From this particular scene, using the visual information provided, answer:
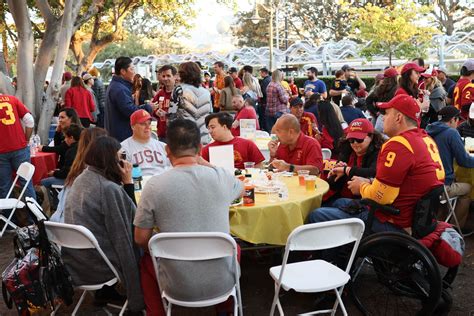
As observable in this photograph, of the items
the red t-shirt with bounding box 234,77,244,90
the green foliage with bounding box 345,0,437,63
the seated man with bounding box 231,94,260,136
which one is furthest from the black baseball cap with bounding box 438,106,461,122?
the green foliage with bounding box 345,0,437,63

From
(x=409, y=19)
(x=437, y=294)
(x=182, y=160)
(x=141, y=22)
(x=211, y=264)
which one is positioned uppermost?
(x=141, y=22)

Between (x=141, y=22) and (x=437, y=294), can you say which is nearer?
(x=437, y=294)

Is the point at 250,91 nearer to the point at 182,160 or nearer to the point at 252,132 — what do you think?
the point at 252,132

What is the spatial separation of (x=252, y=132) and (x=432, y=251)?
11.7 feet

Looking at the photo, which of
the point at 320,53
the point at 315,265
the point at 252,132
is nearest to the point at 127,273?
the point at 315,265

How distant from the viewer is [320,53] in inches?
915

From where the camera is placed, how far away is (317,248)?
2.93 metres

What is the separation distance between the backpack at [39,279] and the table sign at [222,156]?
1.46m

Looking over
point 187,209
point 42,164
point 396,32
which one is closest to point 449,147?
point 187,209

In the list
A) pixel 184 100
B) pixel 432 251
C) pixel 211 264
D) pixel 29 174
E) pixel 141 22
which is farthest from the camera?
pixel 141 22

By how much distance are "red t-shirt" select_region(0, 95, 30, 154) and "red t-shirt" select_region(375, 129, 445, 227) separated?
4.35 metres

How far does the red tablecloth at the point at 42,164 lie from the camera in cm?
632

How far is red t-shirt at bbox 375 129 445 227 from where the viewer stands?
3.25 m

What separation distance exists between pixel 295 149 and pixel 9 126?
132 inches
